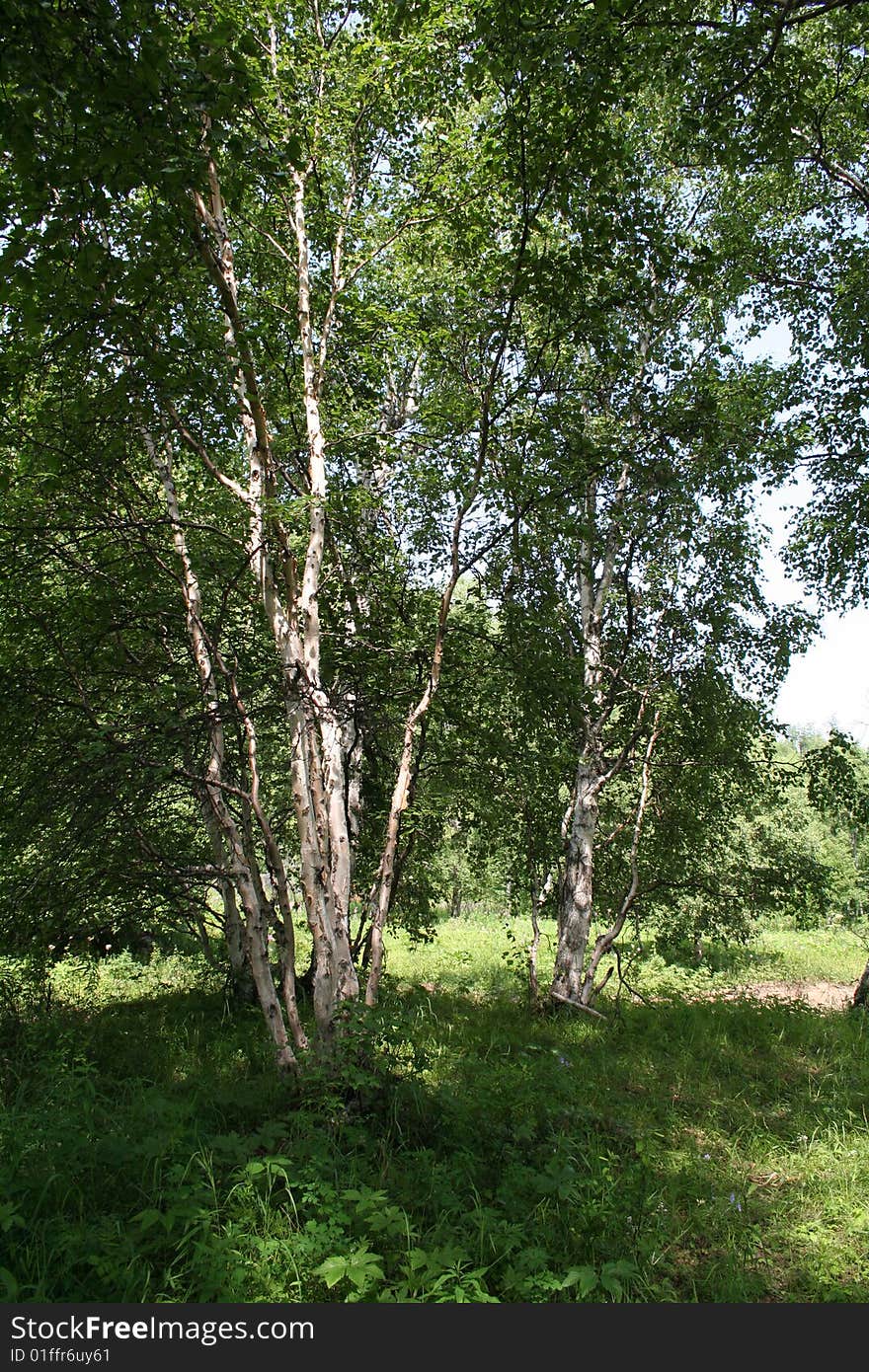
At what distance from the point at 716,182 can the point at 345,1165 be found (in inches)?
474

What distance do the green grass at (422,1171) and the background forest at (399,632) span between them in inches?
1.4

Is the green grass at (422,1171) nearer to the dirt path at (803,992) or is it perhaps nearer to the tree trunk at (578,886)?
the tree trunk at (578,886)

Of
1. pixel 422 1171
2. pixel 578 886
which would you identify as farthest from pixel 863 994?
pixel 422 1171

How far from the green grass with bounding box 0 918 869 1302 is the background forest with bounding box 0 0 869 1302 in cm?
4

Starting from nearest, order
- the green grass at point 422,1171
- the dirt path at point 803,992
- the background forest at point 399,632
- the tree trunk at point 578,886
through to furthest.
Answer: the green grass at point 422,1171, the background forest at point 399,632, the tree trunk at point 578,886, the dirt path at point 803,992

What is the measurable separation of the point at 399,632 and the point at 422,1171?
4007 mm

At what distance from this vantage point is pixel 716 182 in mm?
10141

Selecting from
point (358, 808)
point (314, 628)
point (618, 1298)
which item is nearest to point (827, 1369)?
point (618, 1298)

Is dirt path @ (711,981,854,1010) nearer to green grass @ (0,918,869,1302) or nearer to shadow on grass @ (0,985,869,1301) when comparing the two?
green grass @ (0,918,869,1302)

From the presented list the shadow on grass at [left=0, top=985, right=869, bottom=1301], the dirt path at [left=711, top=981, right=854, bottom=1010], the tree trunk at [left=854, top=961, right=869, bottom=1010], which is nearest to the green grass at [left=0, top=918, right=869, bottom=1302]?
the shadow on grass at [left=0, top=985, right=869, bottom=1301]

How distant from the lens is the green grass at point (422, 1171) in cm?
320

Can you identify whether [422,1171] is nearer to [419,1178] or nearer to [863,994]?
[419,1178]

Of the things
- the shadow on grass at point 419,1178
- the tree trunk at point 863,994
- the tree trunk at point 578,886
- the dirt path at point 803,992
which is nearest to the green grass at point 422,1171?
the shadow on grass at point 419,1178

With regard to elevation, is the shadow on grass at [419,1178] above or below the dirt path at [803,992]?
above
